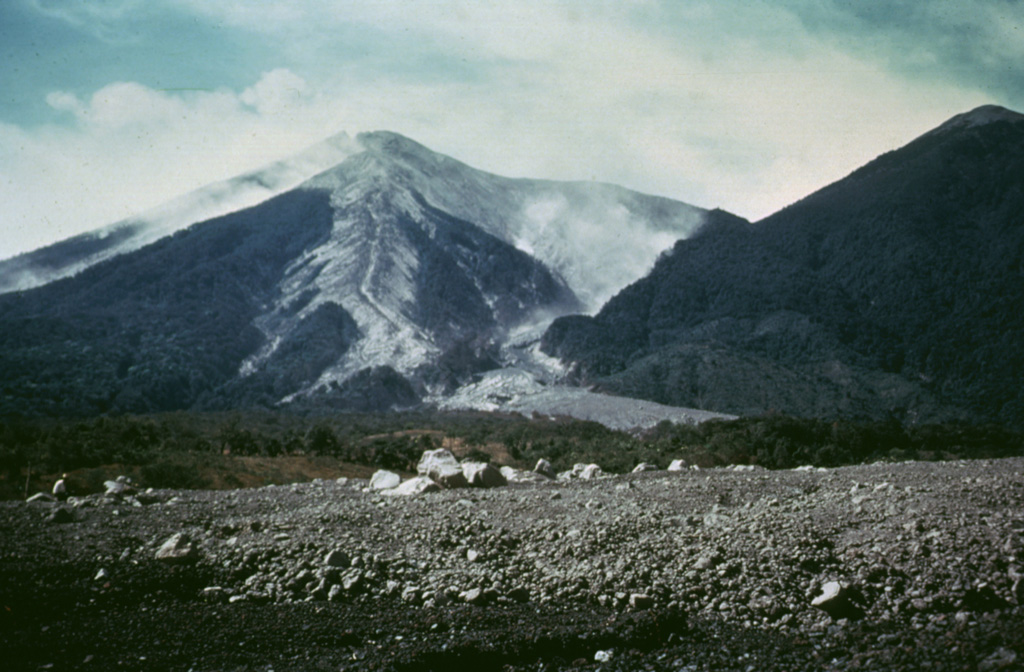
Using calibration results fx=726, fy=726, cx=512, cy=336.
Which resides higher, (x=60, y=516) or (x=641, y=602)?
(x=60, y=516)

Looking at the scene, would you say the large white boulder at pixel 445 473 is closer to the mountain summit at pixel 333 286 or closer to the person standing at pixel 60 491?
the person standing at pixel 60 491

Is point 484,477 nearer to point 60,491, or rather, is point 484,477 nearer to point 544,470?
point 544,470

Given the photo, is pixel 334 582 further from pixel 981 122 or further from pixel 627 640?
pixel 981 122

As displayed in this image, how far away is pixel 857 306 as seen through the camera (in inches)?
3575

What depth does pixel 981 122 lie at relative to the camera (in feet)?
359

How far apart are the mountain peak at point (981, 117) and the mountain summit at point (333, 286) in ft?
158

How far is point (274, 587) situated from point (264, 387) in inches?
3122

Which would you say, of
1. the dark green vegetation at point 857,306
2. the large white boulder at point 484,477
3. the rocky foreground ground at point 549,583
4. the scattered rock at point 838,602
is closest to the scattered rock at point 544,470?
the large white boulder at point 484,477

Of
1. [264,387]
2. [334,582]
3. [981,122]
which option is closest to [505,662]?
[334,582]

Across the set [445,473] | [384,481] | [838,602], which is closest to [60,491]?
[384,481]

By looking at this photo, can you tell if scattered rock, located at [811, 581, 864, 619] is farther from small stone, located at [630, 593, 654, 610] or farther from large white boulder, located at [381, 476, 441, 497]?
large white boulder, located at [381, 476, 441, 497]

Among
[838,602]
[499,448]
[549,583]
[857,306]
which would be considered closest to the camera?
[838,602]

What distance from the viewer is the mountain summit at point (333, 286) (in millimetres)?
81812

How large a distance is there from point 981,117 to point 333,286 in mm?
102766
